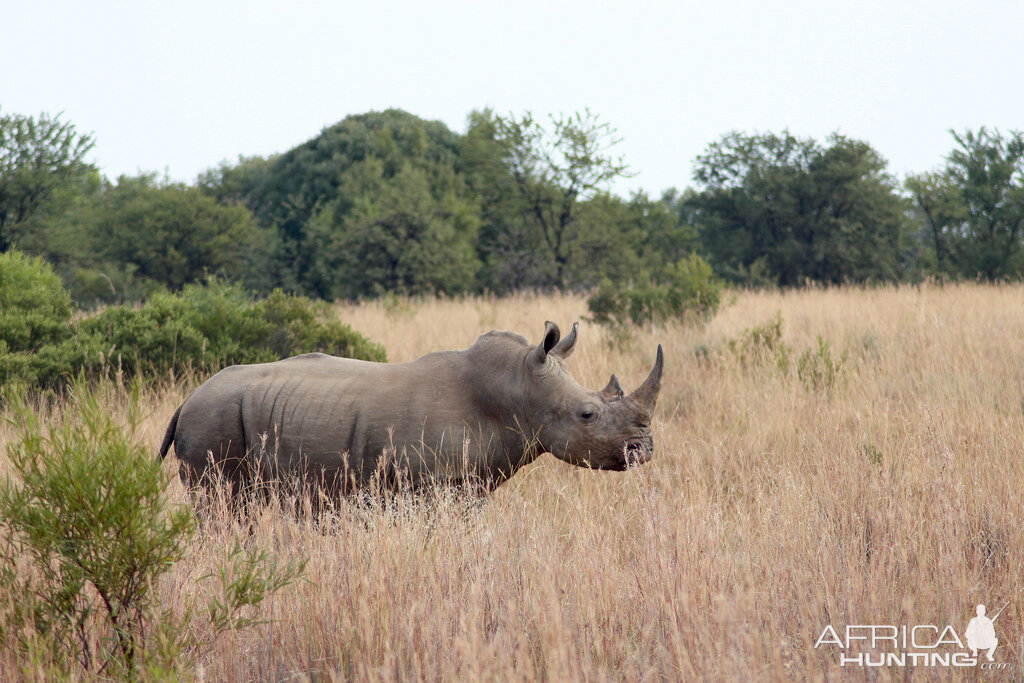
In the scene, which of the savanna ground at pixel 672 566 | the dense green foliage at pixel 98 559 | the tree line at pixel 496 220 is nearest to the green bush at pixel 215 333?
the savanna ground at pixel 672 566

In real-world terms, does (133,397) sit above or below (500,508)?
above

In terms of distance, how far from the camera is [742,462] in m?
5.56

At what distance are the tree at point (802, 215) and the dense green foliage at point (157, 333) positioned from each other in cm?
2092

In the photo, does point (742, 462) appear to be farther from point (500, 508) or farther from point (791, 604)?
point (791, 604)

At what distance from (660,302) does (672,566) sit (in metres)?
8.70

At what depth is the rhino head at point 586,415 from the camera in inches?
163

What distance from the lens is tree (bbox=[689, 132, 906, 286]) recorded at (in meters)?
28.0

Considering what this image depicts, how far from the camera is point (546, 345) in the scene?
423cm

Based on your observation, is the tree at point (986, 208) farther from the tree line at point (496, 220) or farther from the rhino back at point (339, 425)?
the rhino back at point (339, 425)

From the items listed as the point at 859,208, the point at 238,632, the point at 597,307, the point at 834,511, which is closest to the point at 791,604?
the point at 834,511

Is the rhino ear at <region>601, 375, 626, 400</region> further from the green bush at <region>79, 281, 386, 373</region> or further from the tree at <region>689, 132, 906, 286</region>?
the tree at <region>689, 132, 906, 286</region>

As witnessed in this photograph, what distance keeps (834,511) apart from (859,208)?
26686 mm

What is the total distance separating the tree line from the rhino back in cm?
1952
